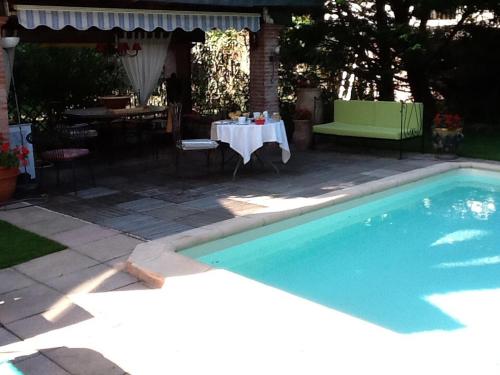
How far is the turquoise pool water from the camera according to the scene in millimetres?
5816

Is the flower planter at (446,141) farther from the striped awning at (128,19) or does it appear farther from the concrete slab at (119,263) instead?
the concrete slab at (119,263)

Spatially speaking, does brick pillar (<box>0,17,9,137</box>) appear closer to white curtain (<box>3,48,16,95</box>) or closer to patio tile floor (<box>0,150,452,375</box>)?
white curtain (<box>3,48,16,95</box>)

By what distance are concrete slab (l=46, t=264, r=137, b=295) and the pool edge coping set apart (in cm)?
15

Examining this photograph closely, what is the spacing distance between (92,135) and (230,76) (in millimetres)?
5569

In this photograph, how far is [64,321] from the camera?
480 centimetres

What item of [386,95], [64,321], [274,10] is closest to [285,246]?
[64,321]

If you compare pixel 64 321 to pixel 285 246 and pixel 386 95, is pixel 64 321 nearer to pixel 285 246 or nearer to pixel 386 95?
pixel 285 246

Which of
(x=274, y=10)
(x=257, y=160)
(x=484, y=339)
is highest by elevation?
(x=274, y=10)

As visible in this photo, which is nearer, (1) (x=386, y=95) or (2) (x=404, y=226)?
(2) (x=404, y=226)

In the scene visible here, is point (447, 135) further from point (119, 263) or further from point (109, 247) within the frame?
point (119, 263)

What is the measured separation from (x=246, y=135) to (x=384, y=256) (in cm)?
357

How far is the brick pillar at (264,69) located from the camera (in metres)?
12.4

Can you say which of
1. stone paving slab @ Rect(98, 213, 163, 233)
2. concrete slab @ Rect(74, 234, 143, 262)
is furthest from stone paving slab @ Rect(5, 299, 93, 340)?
stone paving slab @ Rect(98, 213, 163, 233)

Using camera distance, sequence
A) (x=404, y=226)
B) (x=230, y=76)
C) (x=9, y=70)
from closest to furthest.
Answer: (x=404, y=226), (x=9, y=70), (x=230, y=76)
